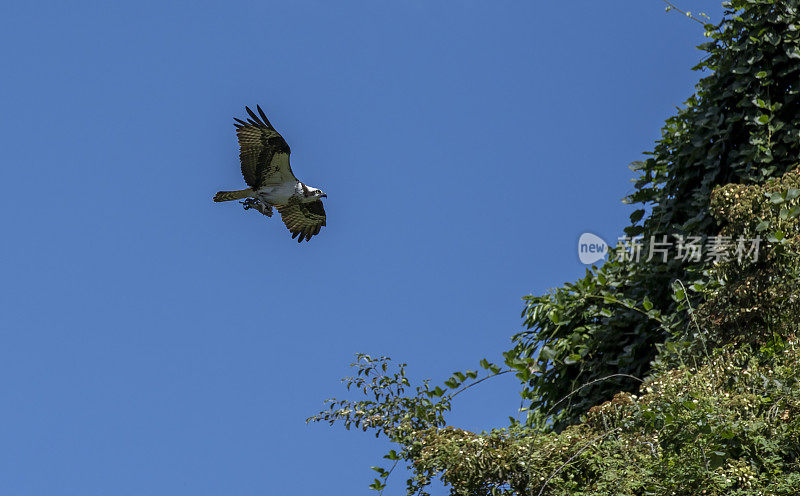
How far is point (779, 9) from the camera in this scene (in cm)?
533

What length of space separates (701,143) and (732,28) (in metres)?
0.83

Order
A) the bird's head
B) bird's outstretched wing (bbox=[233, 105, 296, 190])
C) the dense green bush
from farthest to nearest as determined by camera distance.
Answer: the bird's head → bird's outstretched wing (bbox=[233, 105, 296, 190]) → the dense green bush

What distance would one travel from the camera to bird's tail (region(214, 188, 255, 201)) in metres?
5.26

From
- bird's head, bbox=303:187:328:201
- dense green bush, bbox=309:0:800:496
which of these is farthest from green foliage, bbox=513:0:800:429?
bird's head, bbox=303:187:328:201

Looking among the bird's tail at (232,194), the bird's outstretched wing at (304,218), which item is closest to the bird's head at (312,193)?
the bird's outstretched wing at (304,218)

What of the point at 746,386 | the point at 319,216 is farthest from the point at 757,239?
the point at 319,216

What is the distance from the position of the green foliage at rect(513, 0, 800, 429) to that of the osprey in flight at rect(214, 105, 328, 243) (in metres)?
1.59

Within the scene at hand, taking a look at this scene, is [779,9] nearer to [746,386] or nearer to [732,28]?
[732,28]

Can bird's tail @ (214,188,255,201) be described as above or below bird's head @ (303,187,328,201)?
below

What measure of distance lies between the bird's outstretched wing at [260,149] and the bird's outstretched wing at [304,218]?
1.75 ft

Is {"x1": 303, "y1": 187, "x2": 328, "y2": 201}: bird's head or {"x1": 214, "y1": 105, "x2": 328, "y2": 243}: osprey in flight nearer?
{"x1": 214, "y1": 105, "x2": 328, "y2": 243}: osprey in flight

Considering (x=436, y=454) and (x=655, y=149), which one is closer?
(x=436, y=454)

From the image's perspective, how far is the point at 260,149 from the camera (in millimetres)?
5180

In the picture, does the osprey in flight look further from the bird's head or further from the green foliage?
the green foliage
